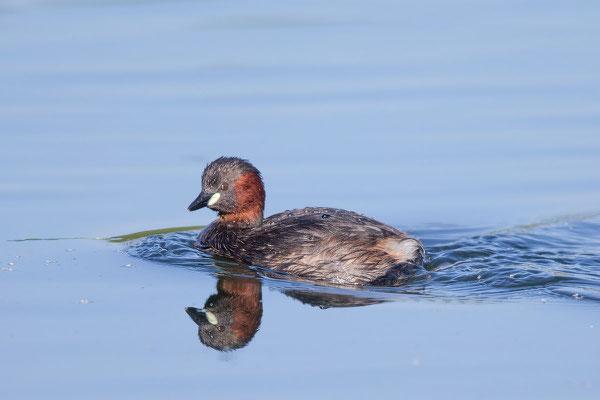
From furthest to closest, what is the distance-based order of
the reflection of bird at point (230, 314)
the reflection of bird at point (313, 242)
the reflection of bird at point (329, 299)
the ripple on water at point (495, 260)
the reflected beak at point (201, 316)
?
the reflection of bird at point (313, 242) → the ripple on water at point (495, 260) → the reflection of bird at point (329, 299) → the reflected beak at point (201, 316) → the reflection of bird at point (230, 314)

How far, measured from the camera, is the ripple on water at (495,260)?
27.0 ft

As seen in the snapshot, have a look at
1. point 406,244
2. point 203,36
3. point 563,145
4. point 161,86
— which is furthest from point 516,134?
point 203,36

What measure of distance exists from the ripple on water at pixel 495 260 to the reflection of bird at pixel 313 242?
202mm

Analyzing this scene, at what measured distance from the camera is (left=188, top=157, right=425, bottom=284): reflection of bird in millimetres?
8766

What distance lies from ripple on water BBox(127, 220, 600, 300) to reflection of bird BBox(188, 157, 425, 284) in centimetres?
20

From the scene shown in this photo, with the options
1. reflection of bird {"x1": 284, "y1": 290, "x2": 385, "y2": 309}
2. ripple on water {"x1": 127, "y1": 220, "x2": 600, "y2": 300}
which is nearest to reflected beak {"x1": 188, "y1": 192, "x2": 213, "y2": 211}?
ripple on water {"x1": 127, "y1": 220, "x2": 600, "y2": 300}

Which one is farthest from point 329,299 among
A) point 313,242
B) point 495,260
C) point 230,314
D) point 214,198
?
point 214,198

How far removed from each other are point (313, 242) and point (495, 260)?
1619 millimetres

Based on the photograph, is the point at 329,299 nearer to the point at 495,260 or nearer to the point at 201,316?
the point at 201,316

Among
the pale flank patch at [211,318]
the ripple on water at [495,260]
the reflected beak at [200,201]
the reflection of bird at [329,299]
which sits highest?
the reflected beak at [200,201]

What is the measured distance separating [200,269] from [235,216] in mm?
913

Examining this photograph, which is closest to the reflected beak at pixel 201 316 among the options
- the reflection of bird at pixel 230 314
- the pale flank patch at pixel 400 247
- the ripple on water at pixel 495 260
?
the reflection of bird at pixel 230 314

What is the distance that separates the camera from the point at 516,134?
12.0 meters

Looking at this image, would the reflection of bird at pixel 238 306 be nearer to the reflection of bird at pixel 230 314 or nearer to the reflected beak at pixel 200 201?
the reflection of bird at pixel 230 314
